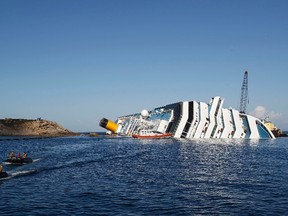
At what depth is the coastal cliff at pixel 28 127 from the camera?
171000 millimetres

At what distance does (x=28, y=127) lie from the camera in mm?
177250

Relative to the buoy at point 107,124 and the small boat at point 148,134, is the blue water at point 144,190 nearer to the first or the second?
the small boat at point 148,134

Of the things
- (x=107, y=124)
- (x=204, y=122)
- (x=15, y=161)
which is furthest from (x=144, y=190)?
(x=107, y=124)

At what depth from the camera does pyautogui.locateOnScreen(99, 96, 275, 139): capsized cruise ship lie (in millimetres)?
108625

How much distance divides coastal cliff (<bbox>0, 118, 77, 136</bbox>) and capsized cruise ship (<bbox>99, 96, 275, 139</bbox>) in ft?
265

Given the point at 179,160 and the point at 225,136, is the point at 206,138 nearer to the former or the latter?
the point at 225,136

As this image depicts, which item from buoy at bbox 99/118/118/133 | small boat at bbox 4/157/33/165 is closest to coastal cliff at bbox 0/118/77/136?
buoy at bbox 99/118/118/133

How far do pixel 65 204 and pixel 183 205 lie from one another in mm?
9069

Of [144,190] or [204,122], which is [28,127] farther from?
[144,190]

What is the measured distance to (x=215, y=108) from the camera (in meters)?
110

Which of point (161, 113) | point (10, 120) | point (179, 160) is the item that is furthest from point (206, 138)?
point (10, 120)

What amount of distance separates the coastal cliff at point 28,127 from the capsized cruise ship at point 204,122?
8075 cm

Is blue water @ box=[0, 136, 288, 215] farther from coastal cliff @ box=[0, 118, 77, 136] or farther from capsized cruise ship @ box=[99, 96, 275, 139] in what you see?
coastal cliff @ box=[0, 118, 77, 136]

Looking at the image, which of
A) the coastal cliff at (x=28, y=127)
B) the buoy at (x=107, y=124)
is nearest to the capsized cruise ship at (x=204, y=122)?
the buoy at (x=107, y=124)
